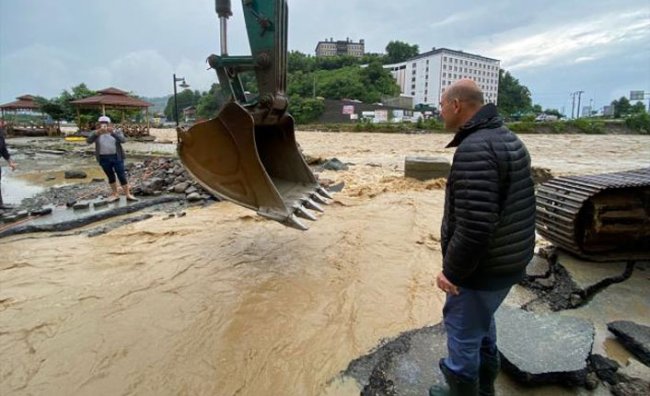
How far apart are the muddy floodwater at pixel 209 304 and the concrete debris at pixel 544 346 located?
61 cm

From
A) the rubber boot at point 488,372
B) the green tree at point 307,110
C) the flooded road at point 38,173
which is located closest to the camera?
the rubber boot at point 488,372

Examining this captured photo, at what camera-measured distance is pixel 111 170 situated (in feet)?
22.1

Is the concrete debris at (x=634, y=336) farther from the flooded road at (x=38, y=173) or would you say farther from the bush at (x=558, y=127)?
the bush at (x=558, y=127)

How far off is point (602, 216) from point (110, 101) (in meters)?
24.3

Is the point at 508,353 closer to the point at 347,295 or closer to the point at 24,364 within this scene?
the point at 347,295

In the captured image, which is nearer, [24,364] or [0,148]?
[24,364]

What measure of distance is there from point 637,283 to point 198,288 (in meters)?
3.83

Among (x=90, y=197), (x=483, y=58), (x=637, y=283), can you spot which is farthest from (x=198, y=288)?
(x=483, y=58)

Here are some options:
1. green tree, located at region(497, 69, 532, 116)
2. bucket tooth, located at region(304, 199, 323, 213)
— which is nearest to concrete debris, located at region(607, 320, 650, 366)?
bucket tooth, located at region(304, 199, 323, 213)

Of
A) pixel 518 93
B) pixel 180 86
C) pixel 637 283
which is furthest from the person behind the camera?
pixel 518 93

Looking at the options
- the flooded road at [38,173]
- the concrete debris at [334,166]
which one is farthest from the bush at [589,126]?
the flooded road at [38,173]

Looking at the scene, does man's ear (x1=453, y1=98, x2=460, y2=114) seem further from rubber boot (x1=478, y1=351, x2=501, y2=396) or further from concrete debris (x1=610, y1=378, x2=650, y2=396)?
concrete debris (x1=610, y1=378, x2=650, y2=396)

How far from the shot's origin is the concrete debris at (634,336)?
2441 millimetres

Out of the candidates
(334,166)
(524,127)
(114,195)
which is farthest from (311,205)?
(524,127)
